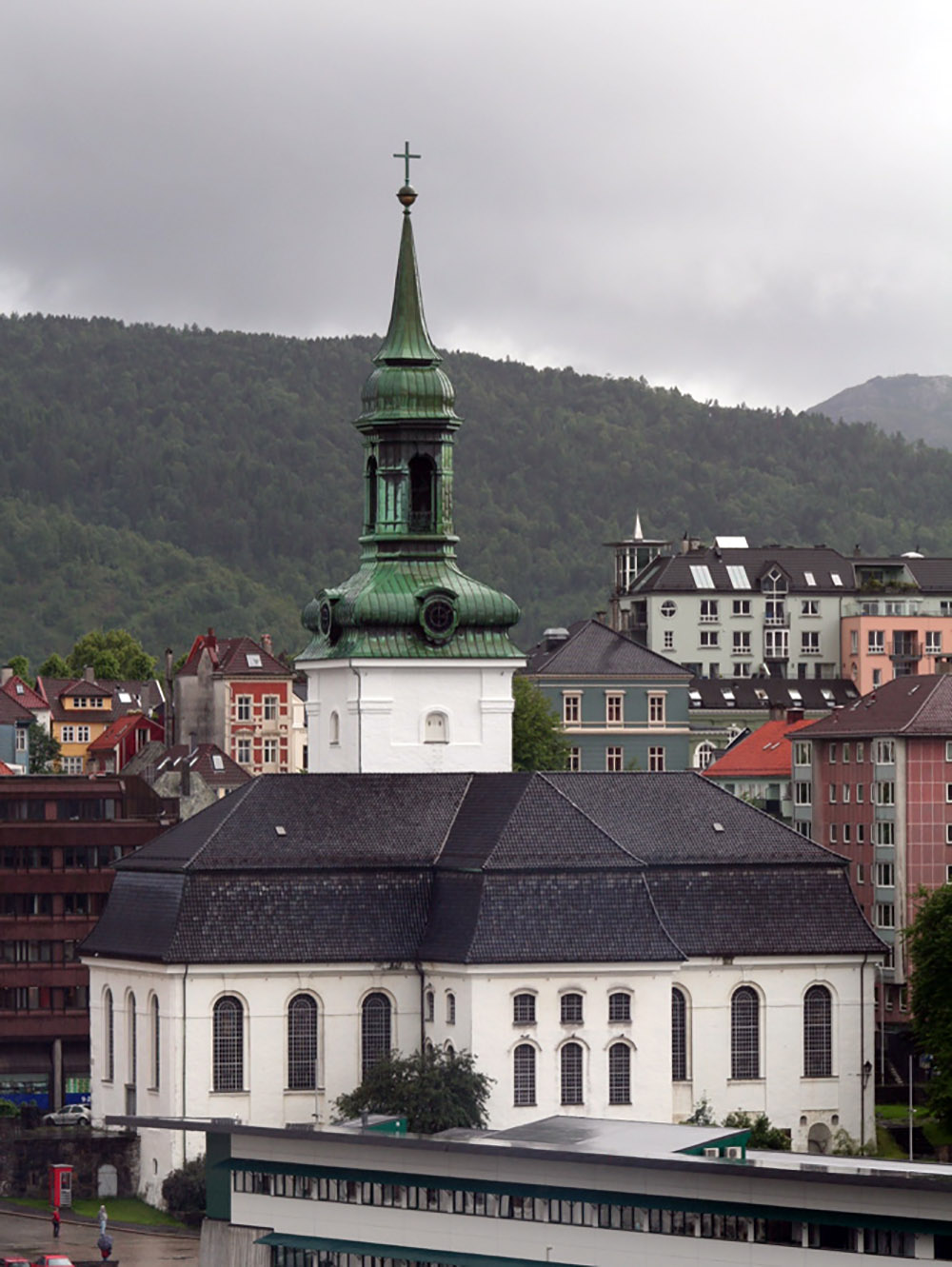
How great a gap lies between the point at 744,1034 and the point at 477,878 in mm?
9996

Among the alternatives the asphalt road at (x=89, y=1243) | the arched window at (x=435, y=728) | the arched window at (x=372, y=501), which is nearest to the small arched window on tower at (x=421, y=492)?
the arched window at (x=372, y=501)

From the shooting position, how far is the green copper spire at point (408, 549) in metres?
125

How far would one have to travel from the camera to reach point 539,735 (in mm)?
187625

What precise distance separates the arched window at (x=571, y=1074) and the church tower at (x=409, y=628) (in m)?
13.8

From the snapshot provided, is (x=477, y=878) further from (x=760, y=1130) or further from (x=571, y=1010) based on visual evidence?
(x=760, y=1130)

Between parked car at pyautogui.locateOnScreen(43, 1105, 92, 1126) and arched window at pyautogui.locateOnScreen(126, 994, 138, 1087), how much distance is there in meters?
3.12

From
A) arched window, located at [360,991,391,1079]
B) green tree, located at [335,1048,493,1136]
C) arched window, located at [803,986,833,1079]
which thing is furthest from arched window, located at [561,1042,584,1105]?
arched window, located at [803,986,833,1079]

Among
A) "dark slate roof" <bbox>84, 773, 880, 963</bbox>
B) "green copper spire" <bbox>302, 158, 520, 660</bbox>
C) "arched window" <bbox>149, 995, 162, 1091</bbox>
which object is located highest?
"green copper spire" <bbox>302, 158, 520, 660</bbox>

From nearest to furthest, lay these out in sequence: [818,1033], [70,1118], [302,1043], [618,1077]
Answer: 1. [618,1077]
2. [302,1043]
3. [818,1033]
4. [70,1118]

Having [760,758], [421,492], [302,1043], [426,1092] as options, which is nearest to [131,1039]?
[302,1043]

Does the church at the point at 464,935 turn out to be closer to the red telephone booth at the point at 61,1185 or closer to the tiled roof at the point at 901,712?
the red telephone booth at the point at 61,1185

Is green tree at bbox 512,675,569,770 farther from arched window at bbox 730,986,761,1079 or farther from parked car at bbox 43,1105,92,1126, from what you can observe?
arched window at bbox 730,986,761,1079

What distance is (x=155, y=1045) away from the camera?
116062 mm

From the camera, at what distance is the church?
375 feet
